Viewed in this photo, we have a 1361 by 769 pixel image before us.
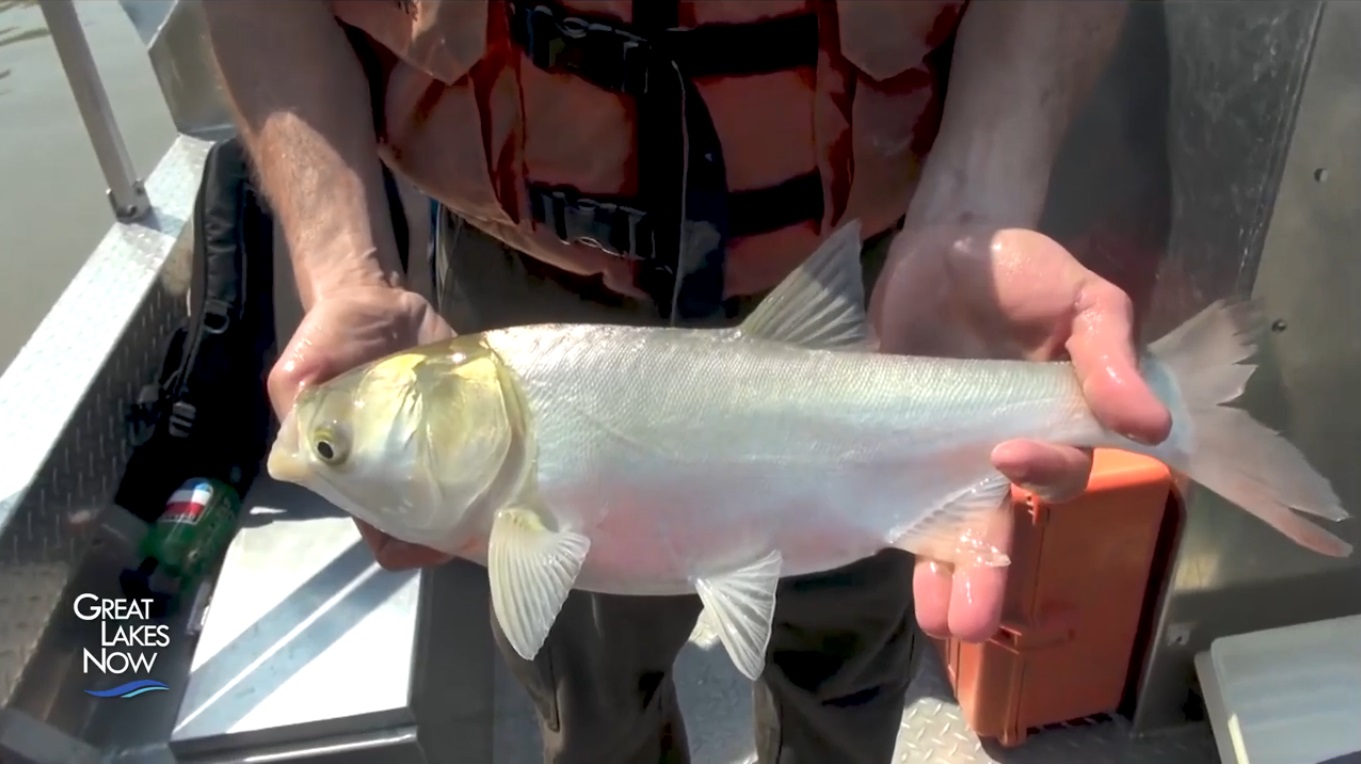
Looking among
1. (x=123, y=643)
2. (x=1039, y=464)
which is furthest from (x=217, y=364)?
(x=1039, y=464)

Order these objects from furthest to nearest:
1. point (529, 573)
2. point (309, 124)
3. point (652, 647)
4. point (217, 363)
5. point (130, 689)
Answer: point (217, 363)
point (130, 689)
point (652, 647)
point (309, 124)
point (529, 573)

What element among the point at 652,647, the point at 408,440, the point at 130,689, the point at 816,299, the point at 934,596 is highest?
the point at 816,299

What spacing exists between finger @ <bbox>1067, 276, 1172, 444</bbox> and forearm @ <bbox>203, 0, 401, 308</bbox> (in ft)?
2.35

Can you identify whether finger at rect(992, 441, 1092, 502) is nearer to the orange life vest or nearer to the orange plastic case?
the orange life vest

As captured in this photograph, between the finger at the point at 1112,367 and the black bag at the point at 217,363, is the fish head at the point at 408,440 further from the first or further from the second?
the black bag at the point at 217,363

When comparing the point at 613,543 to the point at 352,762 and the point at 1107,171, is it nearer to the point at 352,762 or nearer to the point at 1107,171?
the point at 352,762

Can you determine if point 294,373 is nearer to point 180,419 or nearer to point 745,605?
point 745,605

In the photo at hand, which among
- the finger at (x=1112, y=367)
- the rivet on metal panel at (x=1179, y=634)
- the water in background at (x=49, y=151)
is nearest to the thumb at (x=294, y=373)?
the finger at (x=1112, y=367)

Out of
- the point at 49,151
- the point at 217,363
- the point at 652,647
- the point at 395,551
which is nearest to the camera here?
the point at 395,551

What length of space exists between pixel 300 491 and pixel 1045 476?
5.82 ft

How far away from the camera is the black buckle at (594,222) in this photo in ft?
4.08

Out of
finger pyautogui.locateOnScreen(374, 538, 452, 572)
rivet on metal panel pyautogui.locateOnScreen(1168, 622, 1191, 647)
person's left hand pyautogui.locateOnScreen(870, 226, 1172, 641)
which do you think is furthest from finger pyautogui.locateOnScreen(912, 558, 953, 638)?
rivet on metal panel pyautogui.locateOnScreen(1168, 622, 1191, 647)

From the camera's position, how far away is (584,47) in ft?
3.81

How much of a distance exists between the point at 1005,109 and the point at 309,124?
79 cm
